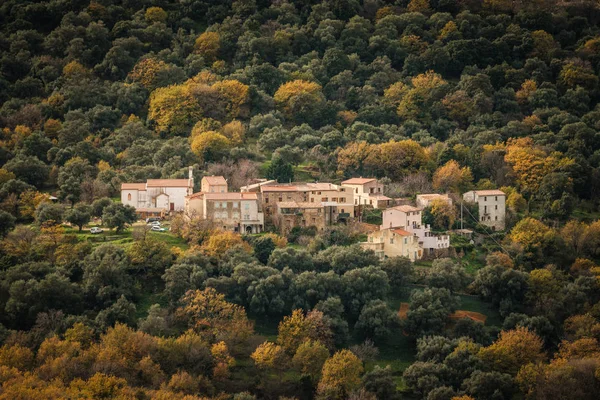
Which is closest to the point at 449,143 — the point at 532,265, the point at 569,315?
the point at 532,265

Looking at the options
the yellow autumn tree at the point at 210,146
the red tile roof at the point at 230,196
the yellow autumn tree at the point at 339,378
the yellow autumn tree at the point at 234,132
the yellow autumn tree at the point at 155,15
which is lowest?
the yellow autumn tree at the point at 339,378

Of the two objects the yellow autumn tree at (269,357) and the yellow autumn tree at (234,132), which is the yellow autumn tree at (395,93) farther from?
the yellow autumn tree at (269,357)

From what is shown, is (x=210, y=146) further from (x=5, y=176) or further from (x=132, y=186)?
(x=5, y=176)

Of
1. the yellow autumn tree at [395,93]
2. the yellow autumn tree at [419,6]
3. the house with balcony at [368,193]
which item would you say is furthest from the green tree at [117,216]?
the yellow autumn tree at [419,6]

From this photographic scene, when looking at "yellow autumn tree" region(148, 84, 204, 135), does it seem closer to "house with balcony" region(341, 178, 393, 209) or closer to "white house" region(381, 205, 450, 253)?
"house with balcony" region(341, 178, 393, 209)

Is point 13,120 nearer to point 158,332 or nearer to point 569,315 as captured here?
point 158,332

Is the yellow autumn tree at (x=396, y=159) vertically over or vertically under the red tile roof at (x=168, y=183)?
over
